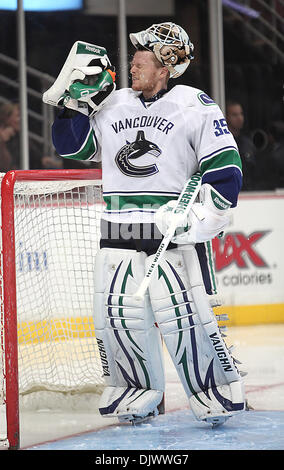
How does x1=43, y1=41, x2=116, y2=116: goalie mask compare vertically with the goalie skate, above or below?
above

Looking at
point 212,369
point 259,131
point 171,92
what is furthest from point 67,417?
point 259,131

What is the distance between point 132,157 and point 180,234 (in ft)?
0.96

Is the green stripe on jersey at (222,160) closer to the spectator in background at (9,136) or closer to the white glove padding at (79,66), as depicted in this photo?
the white glove padding at (79,66)

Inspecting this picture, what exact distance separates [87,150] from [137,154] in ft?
0.76

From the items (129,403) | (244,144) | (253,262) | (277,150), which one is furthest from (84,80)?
(277,150)

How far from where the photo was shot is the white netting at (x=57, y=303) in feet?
11.6

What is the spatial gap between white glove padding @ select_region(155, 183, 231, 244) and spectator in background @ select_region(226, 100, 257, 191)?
3.71 m

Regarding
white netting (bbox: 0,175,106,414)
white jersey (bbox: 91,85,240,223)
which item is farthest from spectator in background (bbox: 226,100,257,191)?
white jersey (bbox: 91,85,240,223)

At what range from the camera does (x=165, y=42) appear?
3.11m

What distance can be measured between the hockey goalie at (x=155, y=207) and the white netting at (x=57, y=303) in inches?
13.1

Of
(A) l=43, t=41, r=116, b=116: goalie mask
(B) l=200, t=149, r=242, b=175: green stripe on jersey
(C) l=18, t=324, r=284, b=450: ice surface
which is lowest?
(C) l=18, t=324, r=284, b=450: ice surface

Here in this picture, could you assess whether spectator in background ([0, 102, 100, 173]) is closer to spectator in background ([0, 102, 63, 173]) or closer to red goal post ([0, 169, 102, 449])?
spectator in background ([0, 102, 63, 173])

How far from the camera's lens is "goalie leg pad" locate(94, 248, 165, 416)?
311 centimetres

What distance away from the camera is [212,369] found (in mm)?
3152
